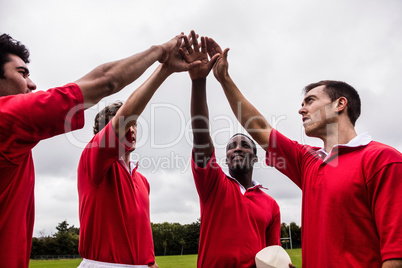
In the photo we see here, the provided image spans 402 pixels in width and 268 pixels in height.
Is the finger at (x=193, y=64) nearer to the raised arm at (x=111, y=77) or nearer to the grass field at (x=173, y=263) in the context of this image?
the raised arm at (x=111, y=77)

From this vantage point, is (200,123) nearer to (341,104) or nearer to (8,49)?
(341,104)

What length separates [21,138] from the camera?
200cm

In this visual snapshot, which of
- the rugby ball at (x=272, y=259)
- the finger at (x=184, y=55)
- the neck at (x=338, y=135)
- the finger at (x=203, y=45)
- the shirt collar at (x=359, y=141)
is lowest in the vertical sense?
the rugby ball at (x=272, y=259)

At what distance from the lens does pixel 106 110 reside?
4.32 m

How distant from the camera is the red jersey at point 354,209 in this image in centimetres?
259

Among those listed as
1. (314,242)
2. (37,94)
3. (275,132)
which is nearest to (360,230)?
(314,242)

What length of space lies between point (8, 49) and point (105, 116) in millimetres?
1617

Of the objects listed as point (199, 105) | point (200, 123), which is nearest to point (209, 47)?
point (199, 105)

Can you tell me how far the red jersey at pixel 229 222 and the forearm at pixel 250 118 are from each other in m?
0.78

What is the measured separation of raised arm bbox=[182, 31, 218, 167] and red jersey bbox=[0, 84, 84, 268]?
94.3 inches

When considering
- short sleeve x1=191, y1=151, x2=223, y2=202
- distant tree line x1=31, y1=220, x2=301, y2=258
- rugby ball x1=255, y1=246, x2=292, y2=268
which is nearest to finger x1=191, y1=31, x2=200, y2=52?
short sleeve x1=191, y1=151, x2=223, y2=202

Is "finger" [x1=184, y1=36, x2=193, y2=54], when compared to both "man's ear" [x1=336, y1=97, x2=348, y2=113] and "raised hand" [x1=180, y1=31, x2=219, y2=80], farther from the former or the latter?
"man's ear" [x1=336, y1=97, x2=348, y2=113]

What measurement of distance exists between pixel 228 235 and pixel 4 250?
108 inches

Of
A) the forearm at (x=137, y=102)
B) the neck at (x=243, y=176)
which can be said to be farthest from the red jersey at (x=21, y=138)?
the neck at (x=243, y=176)
